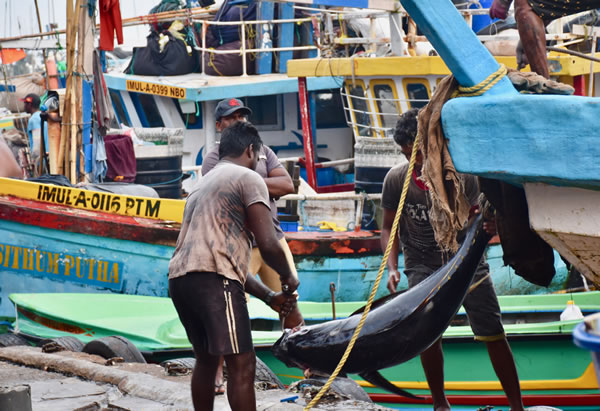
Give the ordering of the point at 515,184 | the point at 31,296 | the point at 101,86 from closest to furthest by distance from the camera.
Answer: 1. the point at 515,184
2. the point at 31,296
3. the point at 101,86

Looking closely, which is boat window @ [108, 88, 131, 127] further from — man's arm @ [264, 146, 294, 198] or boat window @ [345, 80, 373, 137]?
man's arm @ [264, 146, 294, 198]

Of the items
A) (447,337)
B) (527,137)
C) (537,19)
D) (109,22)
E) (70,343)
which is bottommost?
(70,343)

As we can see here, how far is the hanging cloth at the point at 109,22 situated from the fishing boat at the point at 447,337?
3172mm

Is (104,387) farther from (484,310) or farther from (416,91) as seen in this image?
(416,91)

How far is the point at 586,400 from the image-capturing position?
244 inches

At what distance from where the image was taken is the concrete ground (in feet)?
16.5

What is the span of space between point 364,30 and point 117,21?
4012mm

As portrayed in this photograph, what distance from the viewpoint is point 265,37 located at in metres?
15.7

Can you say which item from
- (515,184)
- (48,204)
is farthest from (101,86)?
(515,184)

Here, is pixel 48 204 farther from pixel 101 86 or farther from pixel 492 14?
pixel 492 14

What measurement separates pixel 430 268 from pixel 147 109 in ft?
39.7

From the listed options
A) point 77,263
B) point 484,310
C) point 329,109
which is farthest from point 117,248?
point 329,109

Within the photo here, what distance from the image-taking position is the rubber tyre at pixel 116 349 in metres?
6.46

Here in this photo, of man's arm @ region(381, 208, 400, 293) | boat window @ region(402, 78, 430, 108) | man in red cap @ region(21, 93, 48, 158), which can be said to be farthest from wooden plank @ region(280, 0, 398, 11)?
man in red cap @ region(21, 93, 48, 158)
